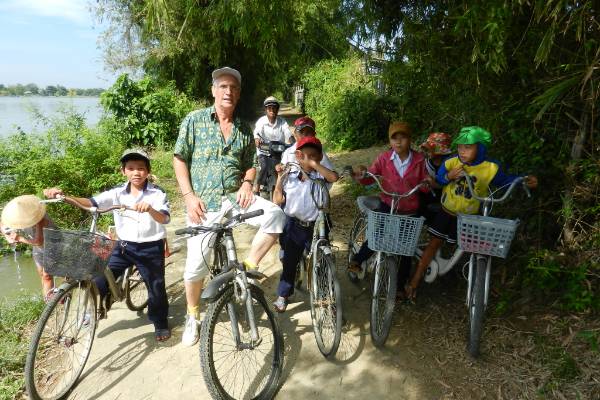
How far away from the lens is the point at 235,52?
14.8m

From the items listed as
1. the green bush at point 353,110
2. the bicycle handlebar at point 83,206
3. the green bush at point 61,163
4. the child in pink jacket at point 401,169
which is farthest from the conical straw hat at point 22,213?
the green bush at point 353,110

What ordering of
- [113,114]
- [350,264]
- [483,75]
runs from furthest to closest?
[113,114], [350,264], [483,75]

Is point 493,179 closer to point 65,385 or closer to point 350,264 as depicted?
point 350,264

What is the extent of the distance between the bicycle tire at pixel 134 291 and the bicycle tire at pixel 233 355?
1.09 m

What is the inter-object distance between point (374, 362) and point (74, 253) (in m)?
2.33

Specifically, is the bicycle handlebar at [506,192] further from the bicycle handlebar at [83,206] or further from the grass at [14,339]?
the grass at [14,339]

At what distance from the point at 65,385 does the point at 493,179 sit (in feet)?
11.7

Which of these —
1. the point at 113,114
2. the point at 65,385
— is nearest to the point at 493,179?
the point at 65,385

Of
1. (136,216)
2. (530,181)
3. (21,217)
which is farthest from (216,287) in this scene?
(530,181)

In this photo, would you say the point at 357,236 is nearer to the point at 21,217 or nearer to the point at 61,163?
the point at 21,217

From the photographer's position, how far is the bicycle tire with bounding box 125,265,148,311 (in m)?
3.61

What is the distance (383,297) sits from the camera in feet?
11.0

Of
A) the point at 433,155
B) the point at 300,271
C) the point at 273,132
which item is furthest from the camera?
the point at 273,132

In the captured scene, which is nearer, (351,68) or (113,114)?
(113,114)
